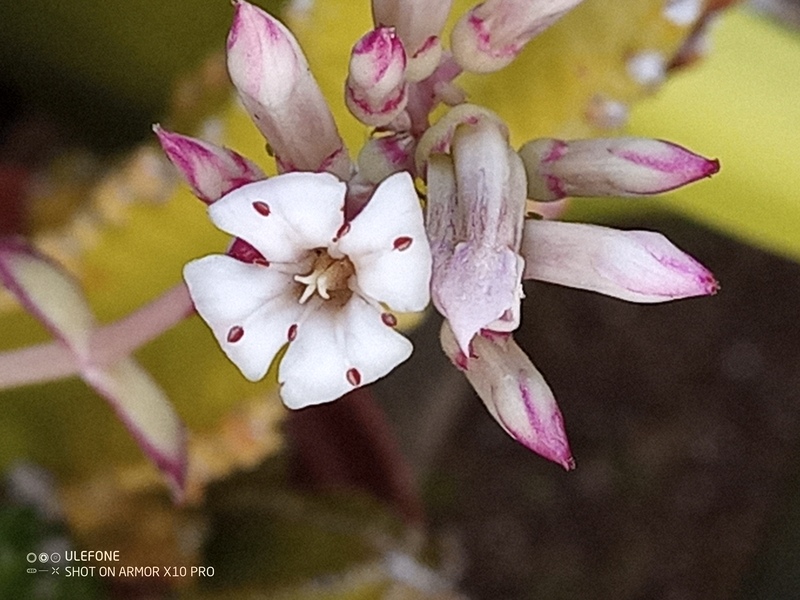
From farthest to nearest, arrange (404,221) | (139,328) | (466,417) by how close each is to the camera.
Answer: (466,417)
(139,328)
(404,221)

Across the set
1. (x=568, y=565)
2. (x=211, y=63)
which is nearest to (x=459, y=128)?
(x=211, y=63)

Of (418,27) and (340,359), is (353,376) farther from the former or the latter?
(418,27)

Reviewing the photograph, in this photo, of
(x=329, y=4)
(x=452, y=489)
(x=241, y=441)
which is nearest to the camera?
(x=329, y=4)

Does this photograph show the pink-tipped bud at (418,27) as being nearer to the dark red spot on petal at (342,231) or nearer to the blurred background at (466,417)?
the dark red spot on petal at (342,231)

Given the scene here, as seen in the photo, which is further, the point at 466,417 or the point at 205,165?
the point at 466,417

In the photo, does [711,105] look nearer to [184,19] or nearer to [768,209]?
[768,209]

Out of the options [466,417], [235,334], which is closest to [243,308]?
[235,334]
